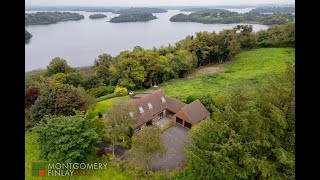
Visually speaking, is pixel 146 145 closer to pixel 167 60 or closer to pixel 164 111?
pixel 164 111

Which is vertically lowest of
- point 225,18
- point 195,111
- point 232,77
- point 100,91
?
point 195,111

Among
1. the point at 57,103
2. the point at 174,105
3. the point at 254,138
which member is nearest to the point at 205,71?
the point at 174,105

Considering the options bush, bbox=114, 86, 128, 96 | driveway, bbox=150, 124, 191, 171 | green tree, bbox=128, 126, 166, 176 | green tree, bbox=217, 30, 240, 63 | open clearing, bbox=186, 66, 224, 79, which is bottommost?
driveway, bbox=150, 124, 191, 171

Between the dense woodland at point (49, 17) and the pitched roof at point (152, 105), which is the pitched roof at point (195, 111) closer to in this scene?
the pitched roof at point (152, 105)

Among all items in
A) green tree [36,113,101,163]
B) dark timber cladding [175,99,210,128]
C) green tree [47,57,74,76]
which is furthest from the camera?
green tree [47,57,74,76]

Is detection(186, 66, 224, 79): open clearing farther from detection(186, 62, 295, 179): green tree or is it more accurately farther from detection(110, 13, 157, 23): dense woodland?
detection(110, 13, 157, 23): dense woodland

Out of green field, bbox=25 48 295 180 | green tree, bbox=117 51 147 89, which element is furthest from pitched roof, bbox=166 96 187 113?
green tree, bbox=117 51 147 89

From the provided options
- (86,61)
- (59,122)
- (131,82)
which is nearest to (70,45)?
(86,61)
